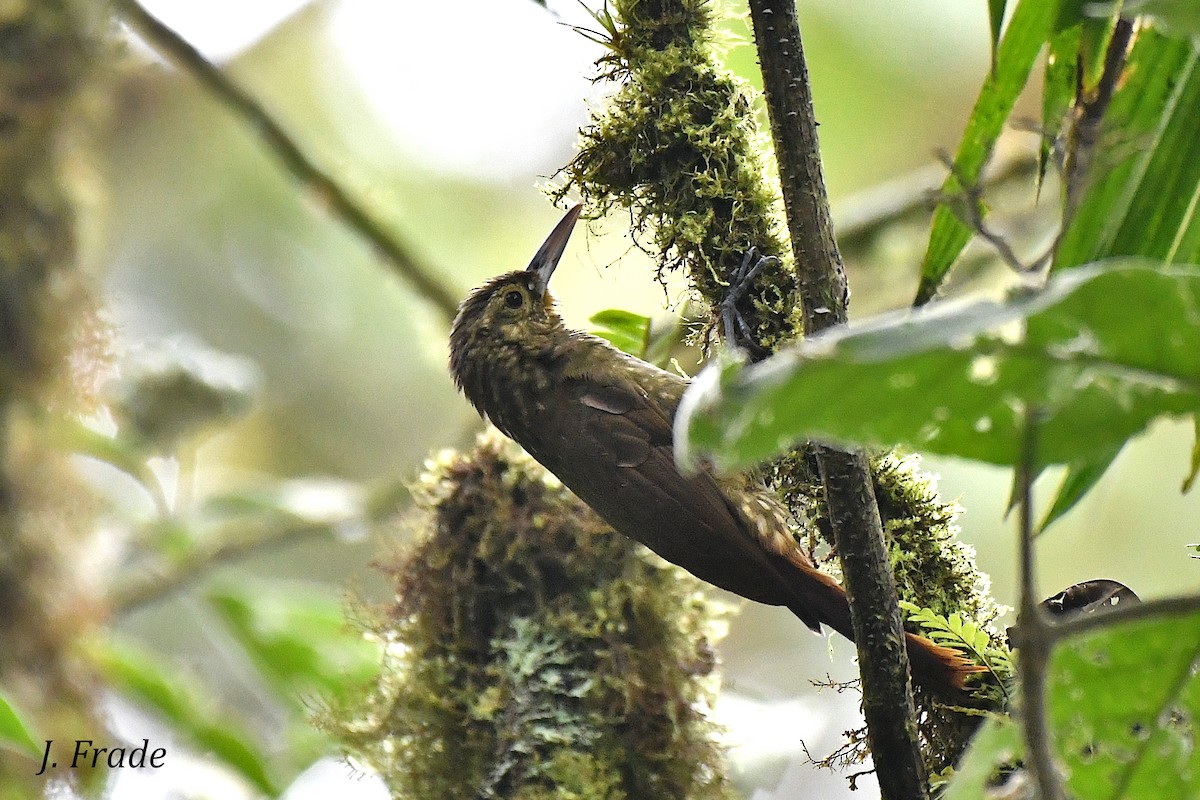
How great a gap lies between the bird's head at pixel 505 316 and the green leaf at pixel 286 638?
1.00 metres

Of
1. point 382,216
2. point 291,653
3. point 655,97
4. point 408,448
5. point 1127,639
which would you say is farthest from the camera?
point 408,448

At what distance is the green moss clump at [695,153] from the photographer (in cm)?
210

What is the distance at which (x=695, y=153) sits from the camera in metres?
2.11

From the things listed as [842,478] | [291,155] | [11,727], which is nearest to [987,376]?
[842,478]

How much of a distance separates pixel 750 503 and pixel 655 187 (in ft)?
2.77

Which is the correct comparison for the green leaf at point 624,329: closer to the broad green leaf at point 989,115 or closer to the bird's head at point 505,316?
the bird's head at point 505,316

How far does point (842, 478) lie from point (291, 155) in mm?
2670

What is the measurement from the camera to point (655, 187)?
7.14 ft

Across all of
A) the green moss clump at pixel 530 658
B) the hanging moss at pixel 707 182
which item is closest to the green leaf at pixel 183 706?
the green moss clump at pixel 530 658

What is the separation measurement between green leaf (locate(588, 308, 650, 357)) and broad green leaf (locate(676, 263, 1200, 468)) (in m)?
1.75

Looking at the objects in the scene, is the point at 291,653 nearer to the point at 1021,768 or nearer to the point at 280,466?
the point at 1021,768

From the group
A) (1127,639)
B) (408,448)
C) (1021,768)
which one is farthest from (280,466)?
(1127,639)

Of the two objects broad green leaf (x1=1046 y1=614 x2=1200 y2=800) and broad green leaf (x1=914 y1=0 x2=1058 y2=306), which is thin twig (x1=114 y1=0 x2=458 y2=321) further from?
broad green leaf (x1=1046 y1=614 x2=1200 y2=800)

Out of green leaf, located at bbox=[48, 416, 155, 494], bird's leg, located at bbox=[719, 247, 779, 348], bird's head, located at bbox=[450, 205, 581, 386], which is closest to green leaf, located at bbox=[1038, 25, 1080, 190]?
bird's leg, located at bbox=[719, 247, 779, 348]
